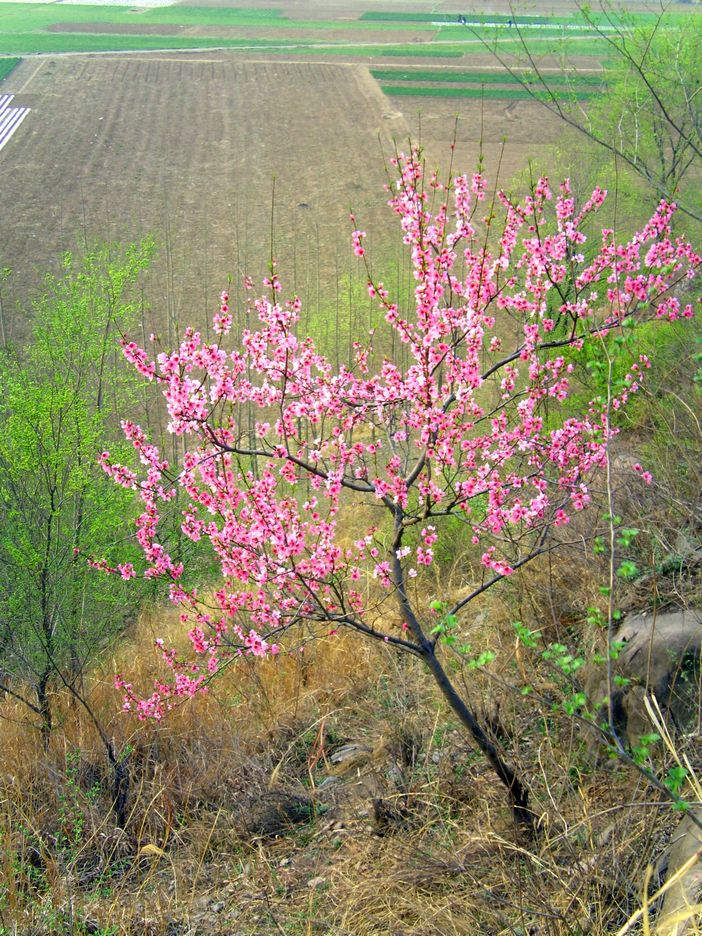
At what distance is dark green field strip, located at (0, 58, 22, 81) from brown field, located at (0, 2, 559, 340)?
2.20ft

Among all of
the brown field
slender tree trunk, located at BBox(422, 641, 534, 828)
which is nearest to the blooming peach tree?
slender tree trunk, located at BBox(422, 641, 534, 828)

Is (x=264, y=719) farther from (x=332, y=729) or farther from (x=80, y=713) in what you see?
(x=80, y=713)

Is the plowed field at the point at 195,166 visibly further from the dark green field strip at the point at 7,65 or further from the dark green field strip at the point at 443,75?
the dark green field strip at the point at 443,75

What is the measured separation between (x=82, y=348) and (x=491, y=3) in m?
92.4

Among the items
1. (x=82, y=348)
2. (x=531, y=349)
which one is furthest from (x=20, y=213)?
(x=531, y=349)

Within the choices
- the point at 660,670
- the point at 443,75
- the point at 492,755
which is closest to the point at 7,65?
the point at 443,75

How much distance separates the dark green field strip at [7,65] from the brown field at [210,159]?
26.4 inches

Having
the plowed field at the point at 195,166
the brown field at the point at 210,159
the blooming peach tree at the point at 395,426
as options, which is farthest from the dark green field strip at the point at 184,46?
the blooming peach tree at the point at 395,426

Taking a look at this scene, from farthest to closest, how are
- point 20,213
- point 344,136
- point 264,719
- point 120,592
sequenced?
point 344,136 → point 20,213 → point 120,592 → point 264,719

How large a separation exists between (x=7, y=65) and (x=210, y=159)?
22458mm

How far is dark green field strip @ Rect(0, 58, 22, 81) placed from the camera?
195 feet

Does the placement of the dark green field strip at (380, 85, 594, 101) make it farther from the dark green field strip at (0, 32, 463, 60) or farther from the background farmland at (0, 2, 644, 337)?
the dark green field strip at (0, 32, 463, 60)

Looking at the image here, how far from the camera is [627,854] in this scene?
4586 millimetres

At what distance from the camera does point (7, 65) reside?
61.4 m
